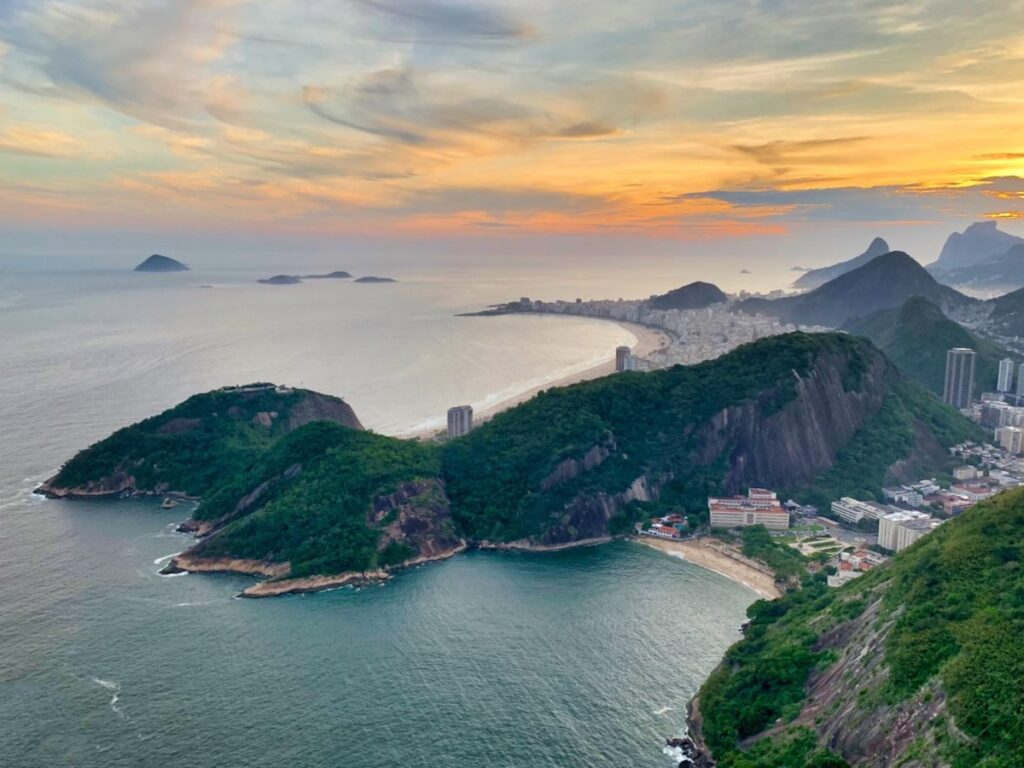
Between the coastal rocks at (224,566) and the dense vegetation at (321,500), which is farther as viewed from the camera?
the dense vegetation at (321,500)

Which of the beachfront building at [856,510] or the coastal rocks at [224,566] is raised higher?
the beachfront building at [856,510]

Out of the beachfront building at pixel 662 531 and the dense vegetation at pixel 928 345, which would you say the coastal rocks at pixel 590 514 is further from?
the dense vegetation at pixel 928 345

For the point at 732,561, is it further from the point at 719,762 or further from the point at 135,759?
the point at 135,759

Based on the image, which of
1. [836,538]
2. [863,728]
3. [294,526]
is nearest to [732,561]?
[836,538]

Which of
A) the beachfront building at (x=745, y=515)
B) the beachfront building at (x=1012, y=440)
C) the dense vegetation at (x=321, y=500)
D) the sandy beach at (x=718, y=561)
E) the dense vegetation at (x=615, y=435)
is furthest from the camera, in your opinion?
the beachfront building at (x=1012, y=440)

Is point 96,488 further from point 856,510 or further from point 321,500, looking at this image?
point 856,510

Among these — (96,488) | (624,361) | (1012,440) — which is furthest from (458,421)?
(1012,440)

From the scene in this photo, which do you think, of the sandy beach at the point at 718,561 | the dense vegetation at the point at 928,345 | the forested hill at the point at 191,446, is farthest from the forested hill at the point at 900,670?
the dense vegetation at the point at 928,345
